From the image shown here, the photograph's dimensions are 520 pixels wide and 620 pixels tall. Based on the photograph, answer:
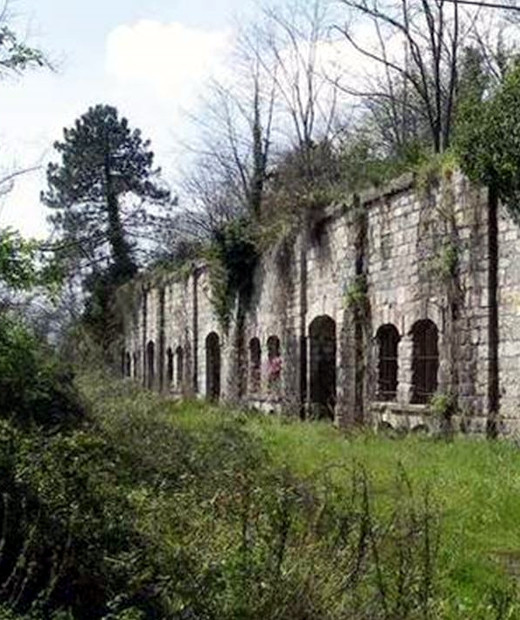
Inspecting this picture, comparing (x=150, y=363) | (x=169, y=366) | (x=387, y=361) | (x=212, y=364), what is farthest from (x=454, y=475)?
(x=150, y=363)

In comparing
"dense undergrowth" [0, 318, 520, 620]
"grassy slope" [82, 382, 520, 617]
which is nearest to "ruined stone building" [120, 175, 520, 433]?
"grassy slope" [82, 382, 520, 617]

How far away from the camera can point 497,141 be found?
13.3 metres

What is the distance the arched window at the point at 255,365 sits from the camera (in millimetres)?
24172

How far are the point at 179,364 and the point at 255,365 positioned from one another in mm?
7944

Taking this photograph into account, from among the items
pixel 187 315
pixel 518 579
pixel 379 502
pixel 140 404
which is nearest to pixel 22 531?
pixel 518 579

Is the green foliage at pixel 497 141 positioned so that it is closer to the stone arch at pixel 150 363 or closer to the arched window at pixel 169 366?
the arched window at pixel 169 366

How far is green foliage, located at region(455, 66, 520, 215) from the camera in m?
13.2

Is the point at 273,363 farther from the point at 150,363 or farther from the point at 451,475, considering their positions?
the point at 150,363

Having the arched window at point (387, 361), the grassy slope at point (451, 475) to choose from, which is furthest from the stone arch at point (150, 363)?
the arched window at point (387, 361)

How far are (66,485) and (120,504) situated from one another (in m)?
0.36

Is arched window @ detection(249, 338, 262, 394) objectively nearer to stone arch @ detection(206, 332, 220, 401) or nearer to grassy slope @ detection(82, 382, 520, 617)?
stone arch @ detection(206, 332, 220, 401)

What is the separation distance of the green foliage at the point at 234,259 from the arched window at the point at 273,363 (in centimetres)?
196

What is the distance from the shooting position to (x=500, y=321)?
13.9m

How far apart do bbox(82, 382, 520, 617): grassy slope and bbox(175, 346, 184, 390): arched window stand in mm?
14111
